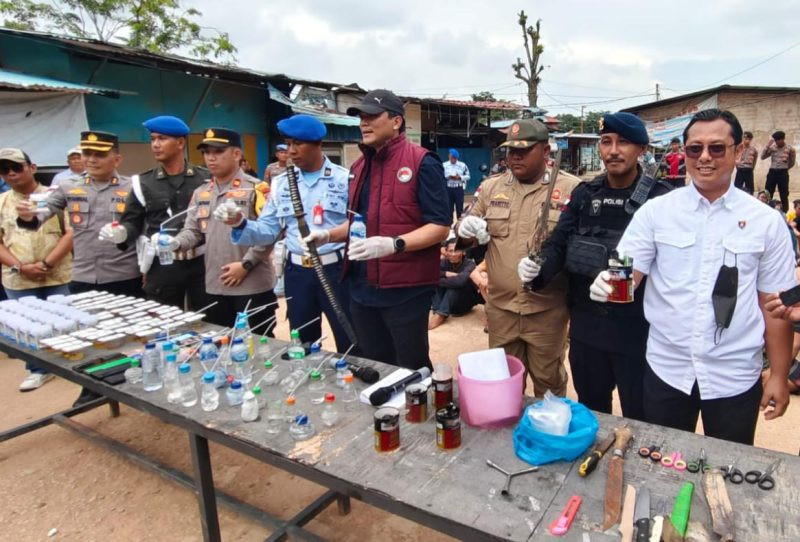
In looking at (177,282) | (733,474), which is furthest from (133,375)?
(733,474)

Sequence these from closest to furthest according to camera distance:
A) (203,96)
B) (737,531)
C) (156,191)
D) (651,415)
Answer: (737,531)
(651,415)
(156,191)
(203,96)

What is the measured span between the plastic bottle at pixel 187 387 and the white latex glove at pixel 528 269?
1.59 m

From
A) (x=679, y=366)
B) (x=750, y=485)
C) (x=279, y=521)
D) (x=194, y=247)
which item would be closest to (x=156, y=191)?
(x=194, y=247)

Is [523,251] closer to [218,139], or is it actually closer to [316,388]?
[316,388]

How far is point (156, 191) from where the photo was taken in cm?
373

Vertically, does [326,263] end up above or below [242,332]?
above

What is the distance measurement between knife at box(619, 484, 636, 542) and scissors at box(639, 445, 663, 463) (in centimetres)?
19

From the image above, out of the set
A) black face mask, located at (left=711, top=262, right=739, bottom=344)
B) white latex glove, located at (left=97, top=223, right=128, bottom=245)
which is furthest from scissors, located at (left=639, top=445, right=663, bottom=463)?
white latex glove, located at (left=97, top=223, right=128, bottom=245)

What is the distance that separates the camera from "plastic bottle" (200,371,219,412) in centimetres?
208

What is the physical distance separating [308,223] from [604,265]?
1.83 metres

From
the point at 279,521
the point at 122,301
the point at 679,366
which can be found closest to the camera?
the point at 679,366

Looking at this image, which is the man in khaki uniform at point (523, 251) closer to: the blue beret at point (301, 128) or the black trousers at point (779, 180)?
the blue beret at point (301, 128)

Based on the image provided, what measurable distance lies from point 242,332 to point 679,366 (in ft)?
6.86

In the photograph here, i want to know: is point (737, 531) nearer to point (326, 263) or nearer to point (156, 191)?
point (326, 263)
